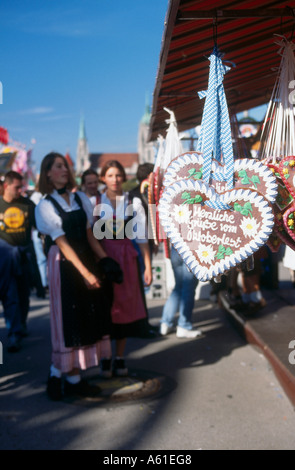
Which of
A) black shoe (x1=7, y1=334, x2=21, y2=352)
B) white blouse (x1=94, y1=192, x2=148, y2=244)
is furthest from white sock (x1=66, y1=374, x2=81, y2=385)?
black shoe (x1=7, y1=334, x2=21, y2=352)

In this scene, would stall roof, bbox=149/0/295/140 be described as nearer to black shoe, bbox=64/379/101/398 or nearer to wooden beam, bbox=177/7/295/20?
wooden beam, bbox=177/7/295/20

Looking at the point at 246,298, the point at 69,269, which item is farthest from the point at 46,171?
the point at 246,298

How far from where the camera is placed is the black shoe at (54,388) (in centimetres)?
455

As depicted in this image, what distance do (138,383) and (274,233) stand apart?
296 centimetres

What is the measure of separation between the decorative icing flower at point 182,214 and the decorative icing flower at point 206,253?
0.11m

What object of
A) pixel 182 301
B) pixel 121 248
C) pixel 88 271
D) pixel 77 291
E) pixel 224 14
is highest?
pixel 224 14

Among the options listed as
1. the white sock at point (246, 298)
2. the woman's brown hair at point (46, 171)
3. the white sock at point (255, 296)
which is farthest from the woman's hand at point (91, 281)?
the white sock at point (246, 298)

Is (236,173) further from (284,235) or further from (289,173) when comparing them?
(284,235)

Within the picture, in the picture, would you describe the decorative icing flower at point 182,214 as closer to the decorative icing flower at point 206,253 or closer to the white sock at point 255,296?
the decorative icing flower at point 206,253

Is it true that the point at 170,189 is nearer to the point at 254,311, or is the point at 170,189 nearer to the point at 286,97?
the point at 286,97

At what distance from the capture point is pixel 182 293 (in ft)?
21.1

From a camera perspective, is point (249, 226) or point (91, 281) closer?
point (249, 226)

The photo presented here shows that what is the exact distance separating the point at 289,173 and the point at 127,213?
2.78 meters
